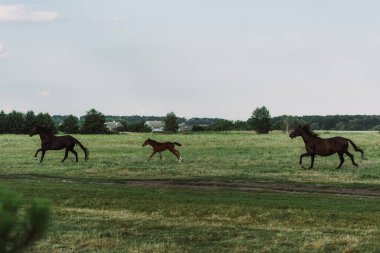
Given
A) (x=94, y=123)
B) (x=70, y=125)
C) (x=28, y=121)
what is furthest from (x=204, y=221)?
(x=28, y=121)

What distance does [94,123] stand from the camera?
113125mm

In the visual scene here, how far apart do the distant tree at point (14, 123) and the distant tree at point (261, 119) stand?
155 ft

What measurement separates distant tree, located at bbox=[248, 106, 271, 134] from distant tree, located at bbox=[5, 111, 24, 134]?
→ 4732cm

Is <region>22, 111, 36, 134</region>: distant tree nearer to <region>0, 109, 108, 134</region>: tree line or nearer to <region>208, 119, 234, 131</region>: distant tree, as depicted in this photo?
<region>0, 109, 108, 134</region>: tree line

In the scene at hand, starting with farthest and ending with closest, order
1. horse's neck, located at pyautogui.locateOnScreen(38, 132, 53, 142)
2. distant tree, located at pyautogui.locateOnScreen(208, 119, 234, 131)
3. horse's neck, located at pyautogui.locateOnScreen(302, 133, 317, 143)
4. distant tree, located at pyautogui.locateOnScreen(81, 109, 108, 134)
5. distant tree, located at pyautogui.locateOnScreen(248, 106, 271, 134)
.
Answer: distant tree, located at pyautogui.locateOnScreen(208, 119, 234, 131) → distant tree, located at pyautogui.locateOnScreen(248, 106, 271, 134) → distant tree, located at pyautogui.locateOnScreen(81, 109, 108, 134) → horse's neck, located at pyautogui.locateOnScreen(38, 132, 53, 142) → horse's neck, located at pyautogui.locateOnScreen(302, 133, 317, 143)

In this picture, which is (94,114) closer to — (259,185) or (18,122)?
(18,122)

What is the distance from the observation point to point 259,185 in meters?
24.9

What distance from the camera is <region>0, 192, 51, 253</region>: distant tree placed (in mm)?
4543

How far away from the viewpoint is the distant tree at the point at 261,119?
12762cm

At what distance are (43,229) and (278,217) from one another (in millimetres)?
11831

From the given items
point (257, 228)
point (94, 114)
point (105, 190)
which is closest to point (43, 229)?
point (257, 228)

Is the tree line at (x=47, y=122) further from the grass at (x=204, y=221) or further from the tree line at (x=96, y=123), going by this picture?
the grass at (x=204, y=221)

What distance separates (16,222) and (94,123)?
109 m

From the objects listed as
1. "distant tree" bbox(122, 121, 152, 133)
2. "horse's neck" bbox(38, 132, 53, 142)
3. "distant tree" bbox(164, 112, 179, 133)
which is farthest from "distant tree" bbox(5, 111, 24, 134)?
"horse's neck" bbox(38, 132, 53, 142)
